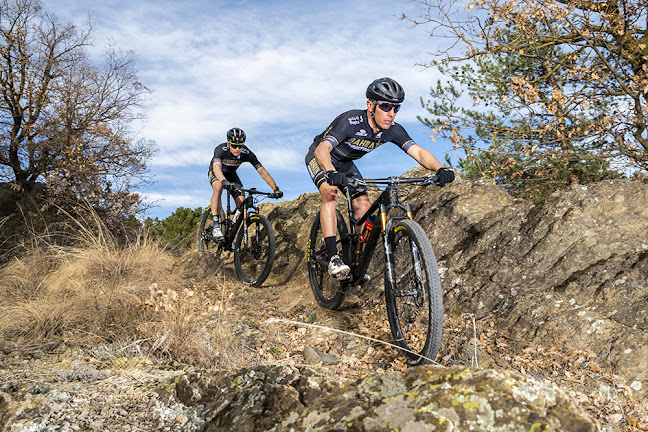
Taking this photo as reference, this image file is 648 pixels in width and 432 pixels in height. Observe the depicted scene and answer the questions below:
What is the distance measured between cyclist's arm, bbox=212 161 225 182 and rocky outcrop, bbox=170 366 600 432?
6.98m

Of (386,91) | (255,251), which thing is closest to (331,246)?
(386,91)

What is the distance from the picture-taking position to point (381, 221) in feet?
15.5

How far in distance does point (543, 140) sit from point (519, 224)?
4.80 metres

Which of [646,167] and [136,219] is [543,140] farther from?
[136,219]

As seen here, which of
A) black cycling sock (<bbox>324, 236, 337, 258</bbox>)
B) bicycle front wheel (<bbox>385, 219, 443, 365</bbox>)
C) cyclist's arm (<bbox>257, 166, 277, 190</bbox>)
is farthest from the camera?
cyclist's arm (<bbox>257, 166, 277, 190</bbox>)

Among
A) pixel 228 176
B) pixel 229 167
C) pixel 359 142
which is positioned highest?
pixel 229 167

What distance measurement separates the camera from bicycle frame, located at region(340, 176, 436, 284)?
14.9 ft

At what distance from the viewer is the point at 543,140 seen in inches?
382

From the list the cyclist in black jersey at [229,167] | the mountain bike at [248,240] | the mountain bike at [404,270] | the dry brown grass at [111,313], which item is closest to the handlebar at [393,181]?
the mountain bike at [404,270]

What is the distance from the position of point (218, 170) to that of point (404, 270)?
5715 mm

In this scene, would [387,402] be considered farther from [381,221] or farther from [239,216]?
[239,216]

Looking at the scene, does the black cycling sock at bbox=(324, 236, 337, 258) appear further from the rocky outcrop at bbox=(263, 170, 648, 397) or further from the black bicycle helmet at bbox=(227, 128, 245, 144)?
the black bicycle helmet at bbox=(227, 128, 245, 144)

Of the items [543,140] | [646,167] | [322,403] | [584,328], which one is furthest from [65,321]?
[646,167]

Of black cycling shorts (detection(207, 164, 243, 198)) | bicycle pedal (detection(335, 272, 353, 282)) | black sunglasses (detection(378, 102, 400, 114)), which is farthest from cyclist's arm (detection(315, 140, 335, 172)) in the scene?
black cycling shorts (detection(207, 164, 243, 198))
